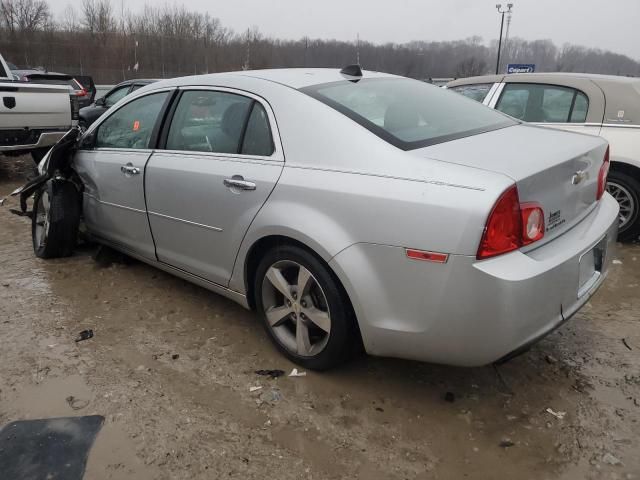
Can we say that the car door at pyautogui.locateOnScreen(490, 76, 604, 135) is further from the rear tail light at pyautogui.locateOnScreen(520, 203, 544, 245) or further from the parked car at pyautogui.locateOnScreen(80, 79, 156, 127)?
the parked car at pyautogui.locateOnScreen(80, 79, 156, 127)

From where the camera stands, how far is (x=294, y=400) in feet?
8.57


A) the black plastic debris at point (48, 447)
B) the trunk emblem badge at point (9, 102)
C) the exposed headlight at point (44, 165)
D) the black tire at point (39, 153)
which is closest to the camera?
the black plastic debris at point (48, 447)

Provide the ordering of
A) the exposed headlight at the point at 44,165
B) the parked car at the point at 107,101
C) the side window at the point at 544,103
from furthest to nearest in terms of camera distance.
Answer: the parked car at the point at 107,101 → the side window at the point at 544,103 → the exposed headlight at the point at 44,165

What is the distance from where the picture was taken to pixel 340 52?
5975 cm

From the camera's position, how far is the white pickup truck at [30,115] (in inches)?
268

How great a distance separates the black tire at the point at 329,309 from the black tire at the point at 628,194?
364 cm

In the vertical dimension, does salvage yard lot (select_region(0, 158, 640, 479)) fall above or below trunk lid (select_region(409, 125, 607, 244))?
below

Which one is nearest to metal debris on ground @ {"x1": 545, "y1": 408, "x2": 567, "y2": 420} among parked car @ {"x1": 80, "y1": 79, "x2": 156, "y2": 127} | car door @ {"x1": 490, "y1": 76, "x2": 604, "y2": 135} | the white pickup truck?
car door @ {"x1": 490, "y1": 76, "x2": 604, "y2": 135}

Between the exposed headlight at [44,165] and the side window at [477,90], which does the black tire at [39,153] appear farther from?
the side window at [477,90]

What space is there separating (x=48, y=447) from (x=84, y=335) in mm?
1060

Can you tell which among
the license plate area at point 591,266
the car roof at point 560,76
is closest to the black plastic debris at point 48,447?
the license plate area at point 591,266

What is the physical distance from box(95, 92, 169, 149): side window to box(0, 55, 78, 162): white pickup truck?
3.07 m

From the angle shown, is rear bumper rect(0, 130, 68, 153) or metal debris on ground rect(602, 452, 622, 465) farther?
rear bumper rect(0, 130, 68, 153)

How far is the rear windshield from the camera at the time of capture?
8.34ft
